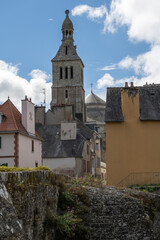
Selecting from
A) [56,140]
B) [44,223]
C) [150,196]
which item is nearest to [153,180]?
[150,196]

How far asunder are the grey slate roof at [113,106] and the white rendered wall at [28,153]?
6.98 m

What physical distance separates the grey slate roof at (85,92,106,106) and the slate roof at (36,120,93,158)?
126 ft

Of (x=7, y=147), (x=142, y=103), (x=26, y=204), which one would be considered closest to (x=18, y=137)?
(x=7, y=147)

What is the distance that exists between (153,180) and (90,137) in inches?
838

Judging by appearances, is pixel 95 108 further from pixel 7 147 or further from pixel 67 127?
pixel 7 147

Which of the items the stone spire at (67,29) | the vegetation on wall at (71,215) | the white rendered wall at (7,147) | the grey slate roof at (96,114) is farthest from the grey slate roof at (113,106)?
the stone spire at (67,29)

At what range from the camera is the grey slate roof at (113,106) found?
2242cm

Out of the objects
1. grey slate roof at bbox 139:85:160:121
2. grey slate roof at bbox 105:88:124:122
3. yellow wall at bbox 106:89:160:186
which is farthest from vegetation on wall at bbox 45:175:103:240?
grey slate roof at bbox 139:85:160:121

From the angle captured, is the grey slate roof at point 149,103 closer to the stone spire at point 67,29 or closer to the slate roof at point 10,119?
the slate roof at point 10,119

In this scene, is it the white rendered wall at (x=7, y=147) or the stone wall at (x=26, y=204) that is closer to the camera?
the stone wall at (x=26, y=204)

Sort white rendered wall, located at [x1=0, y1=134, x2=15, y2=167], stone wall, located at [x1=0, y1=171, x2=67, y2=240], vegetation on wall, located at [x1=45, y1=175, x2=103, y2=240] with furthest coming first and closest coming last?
white rendered wall, located at [x1=0, y1=134, x2=15, y2=167] → vegetation on wall, located at [x1=45, y1=175, x2=103, y2=240] → stone wall, located at [x1=0, y1=171, x2=67, y2=240]

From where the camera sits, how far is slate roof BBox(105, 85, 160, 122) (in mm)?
22461

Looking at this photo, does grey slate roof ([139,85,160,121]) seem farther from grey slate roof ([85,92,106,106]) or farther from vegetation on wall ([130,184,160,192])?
grey slate roof ([85,92,106,106])

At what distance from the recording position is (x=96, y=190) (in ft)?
46.8
